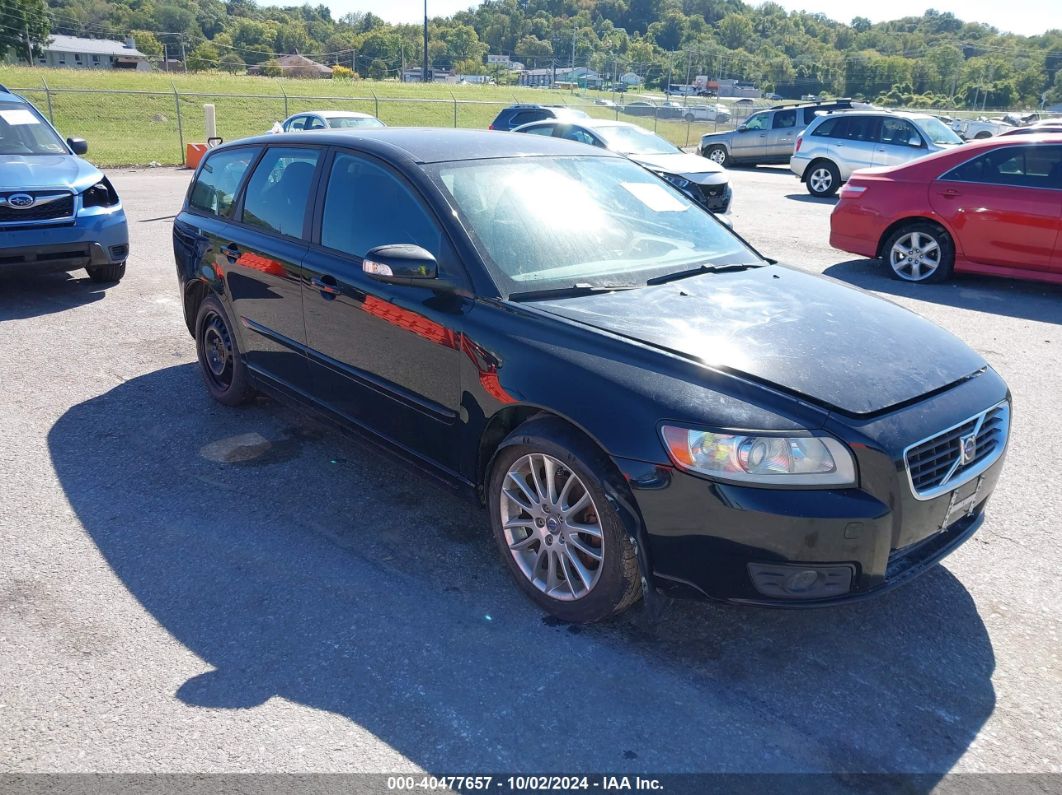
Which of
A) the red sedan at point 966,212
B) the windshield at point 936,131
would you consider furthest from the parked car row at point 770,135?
the red sedan at point 966,212

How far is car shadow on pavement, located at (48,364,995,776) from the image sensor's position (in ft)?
8.59

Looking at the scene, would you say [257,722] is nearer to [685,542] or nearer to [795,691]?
[685,542]

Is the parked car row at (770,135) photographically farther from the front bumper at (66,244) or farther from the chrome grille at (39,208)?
the chrome grille at (39,208)

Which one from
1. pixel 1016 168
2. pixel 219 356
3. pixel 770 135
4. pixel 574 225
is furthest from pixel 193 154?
pixel 574 225

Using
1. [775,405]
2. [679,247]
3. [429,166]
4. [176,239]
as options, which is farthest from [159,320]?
[775,405]

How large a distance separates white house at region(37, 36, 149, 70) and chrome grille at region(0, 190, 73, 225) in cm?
10376

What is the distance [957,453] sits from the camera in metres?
2.98

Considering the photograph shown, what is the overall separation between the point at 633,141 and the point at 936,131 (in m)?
6.68

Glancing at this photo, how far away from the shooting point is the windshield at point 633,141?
1334 centimetres

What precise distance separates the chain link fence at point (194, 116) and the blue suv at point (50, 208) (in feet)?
44.2

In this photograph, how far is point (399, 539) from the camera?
3846mm

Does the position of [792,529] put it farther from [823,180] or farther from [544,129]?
[823,180]

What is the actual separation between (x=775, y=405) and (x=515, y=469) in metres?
1.03

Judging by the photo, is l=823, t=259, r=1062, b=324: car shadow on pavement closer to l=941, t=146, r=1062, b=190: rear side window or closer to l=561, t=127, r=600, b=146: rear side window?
l=941, t=146, r=1062, b=190: rear side window
